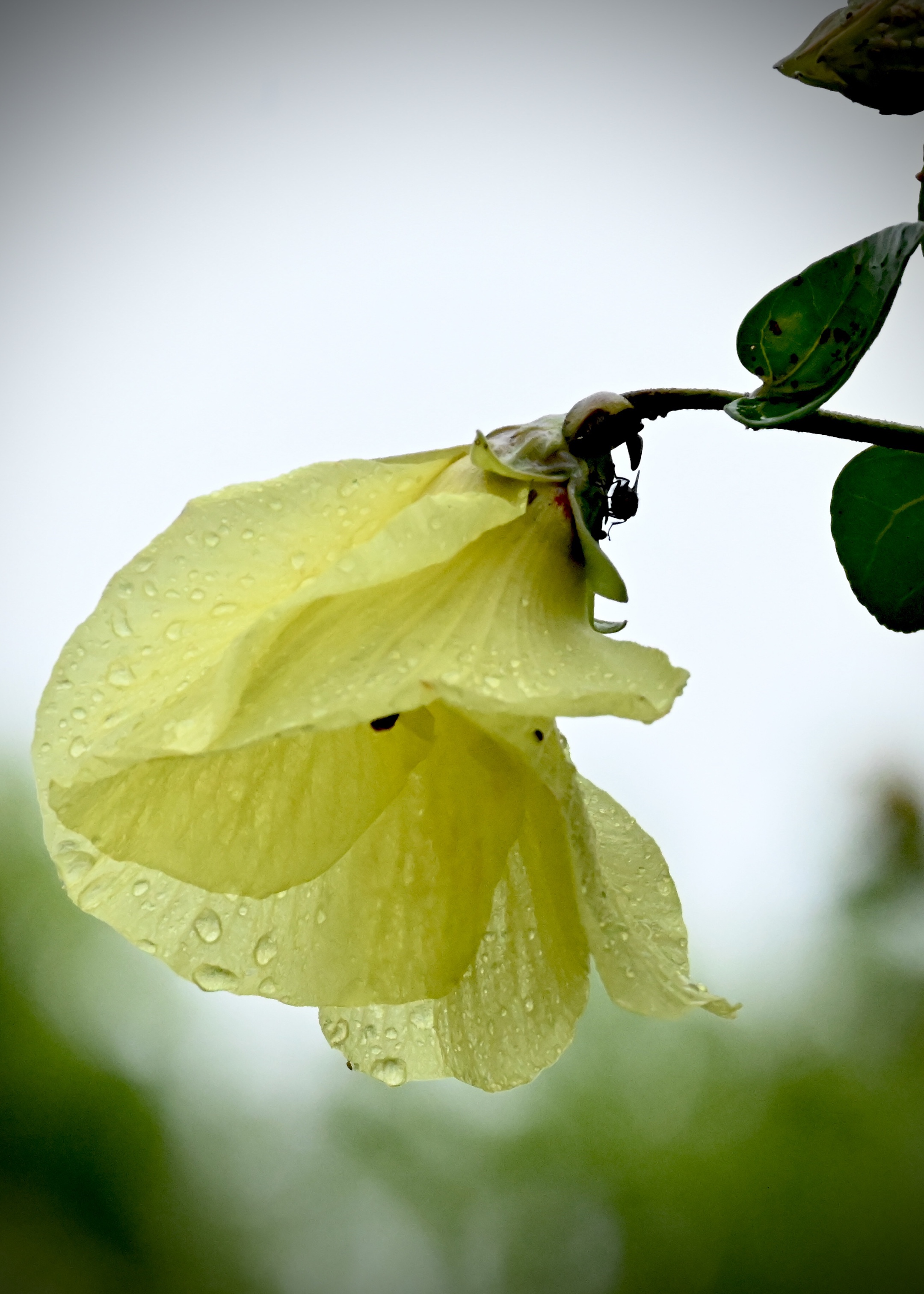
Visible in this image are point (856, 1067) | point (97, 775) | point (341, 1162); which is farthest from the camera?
point (856, 1067)

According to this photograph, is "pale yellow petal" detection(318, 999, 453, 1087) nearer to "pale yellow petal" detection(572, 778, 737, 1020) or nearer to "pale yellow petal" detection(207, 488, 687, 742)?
"pale yellow petal" detection(572, 778, 737, 1020)

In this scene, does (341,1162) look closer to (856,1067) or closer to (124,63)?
(856,1067)

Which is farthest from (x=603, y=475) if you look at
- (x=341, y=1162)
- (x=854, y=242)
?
(x=341, y=1162)

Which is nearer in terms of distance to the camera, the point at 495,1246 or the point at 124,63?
the point at 495,1246

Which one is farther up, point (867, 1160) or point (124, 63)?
point (124, 63)

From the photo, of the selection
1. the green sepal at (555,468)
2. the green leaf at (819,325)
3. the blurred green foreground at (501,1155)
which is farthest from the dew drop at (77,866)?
the blurred green foreground at (501,1155)

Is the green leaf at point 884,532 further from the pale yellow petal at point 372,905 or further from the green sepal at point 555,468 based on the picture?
the pale yellow petal at point 372,905

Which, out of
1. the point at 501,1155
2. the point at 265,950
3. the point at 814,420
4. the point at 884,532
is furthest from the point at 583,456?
the point at 501,1155
